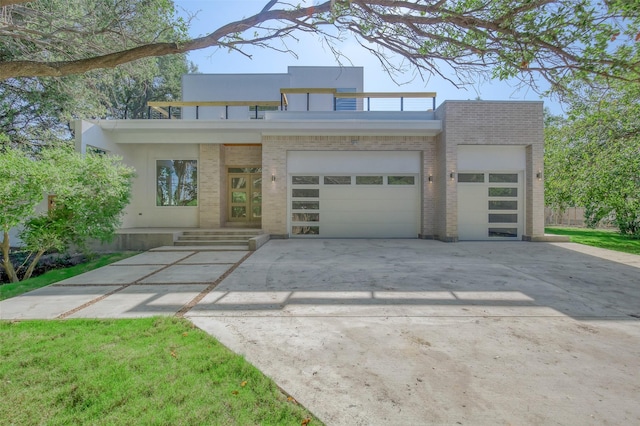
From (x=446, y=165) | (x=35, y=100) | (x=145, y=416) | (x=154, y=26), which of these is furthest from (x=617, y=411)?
(x=35, y=100)

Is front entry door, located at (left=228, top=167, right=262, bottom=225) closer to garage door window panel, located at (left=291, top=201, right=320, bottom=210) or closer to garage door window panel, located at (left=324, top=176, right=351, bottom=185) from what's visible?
garage door window panel, located at (left=291, top=201, right=320, bottom=210)

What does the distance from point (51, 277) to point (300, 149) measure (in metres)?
8.34

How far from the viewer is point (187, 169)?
42.1 ft

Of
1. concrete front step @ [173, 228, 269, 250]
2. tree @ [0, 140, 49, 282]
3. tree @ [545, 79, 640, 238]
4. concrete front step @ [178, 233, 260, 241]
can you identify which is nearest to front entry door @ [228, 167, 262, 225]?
concrete front step @ [173, 228, 269, 250]

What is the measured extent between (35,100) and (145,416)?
13317mm

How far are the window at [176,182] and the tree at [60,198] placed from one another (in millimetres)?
4247

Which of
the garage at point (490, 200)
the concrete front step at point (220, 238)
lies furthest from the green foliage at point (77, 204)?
the garage at point (490, 200)

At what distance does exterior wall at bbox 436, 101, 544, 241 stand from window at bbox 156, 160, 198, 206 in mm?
10267

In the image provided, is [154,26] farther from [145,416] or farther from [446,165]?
[446,165]

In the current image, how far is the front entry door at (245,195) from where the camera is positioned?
13.4 meters

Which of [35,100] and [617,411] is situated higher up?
[35,100]

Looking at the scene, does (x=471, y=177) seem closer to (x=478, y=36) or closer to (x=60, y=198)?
(x=478, y=36)

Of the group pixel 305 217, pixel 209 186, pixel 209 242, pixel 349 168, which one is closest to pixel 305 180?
pixel 305 217

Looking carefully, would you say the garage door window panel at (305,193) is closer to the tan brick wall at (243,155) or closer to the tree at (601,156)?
the tan brick wall at (243,155)
